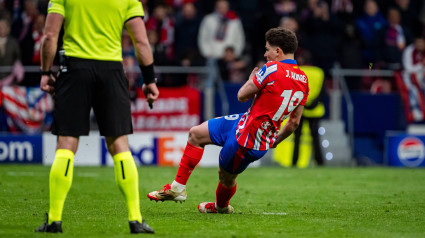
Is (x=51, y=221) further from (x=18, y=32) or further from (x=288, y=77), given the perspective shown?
(x=18, y=32)

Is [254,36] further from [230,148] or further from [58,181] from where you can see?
[58,181]

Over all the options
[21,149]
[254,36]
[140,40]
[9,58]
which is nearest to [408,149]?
[254,36]

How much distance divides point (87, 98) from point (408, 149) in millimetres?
11975

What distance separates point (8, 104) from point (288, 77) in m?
9.67

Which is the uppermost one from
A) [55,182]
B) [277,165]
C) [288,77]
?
[288,77]

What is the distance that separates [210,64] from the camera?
16.6m

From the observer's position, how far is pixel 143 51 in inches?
246

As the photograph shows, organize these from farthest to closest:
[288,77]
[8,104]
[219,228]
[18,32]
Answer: [18,32]
[8,104]
[288,77]
[219,228]

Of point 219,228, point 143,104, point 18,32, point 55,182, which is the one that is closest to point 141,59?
point 55,182

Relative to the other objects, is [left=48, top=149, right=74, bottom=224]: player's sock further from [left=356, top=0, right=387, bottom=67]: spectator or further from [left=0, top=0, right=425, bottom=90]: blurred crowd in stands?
[left=356, top=0, right=387, bottom=67]: spectator

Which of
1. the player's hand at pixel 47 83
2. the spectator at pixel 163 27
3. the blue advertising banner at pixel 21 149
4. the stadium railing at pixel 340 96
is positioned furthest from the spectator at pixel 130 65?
the player's hand at pixel 47 83

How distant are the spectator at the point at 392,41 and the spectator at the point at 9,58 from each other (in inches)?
318

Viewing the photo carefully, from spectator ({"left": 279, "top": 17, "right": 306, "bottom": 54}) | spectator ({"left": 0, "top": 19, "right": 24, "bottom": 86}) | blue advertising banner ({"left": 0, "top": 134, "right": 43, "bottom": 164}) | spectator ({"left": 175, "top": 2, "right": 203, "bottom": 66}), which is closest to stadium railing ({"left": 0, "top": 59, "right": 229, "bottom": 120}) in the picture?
spectator ({"left": 0, "top": 19, "right": 24, "bottom": 86})

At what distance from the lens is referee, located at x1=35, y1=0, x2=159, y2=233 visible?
20.2ft
